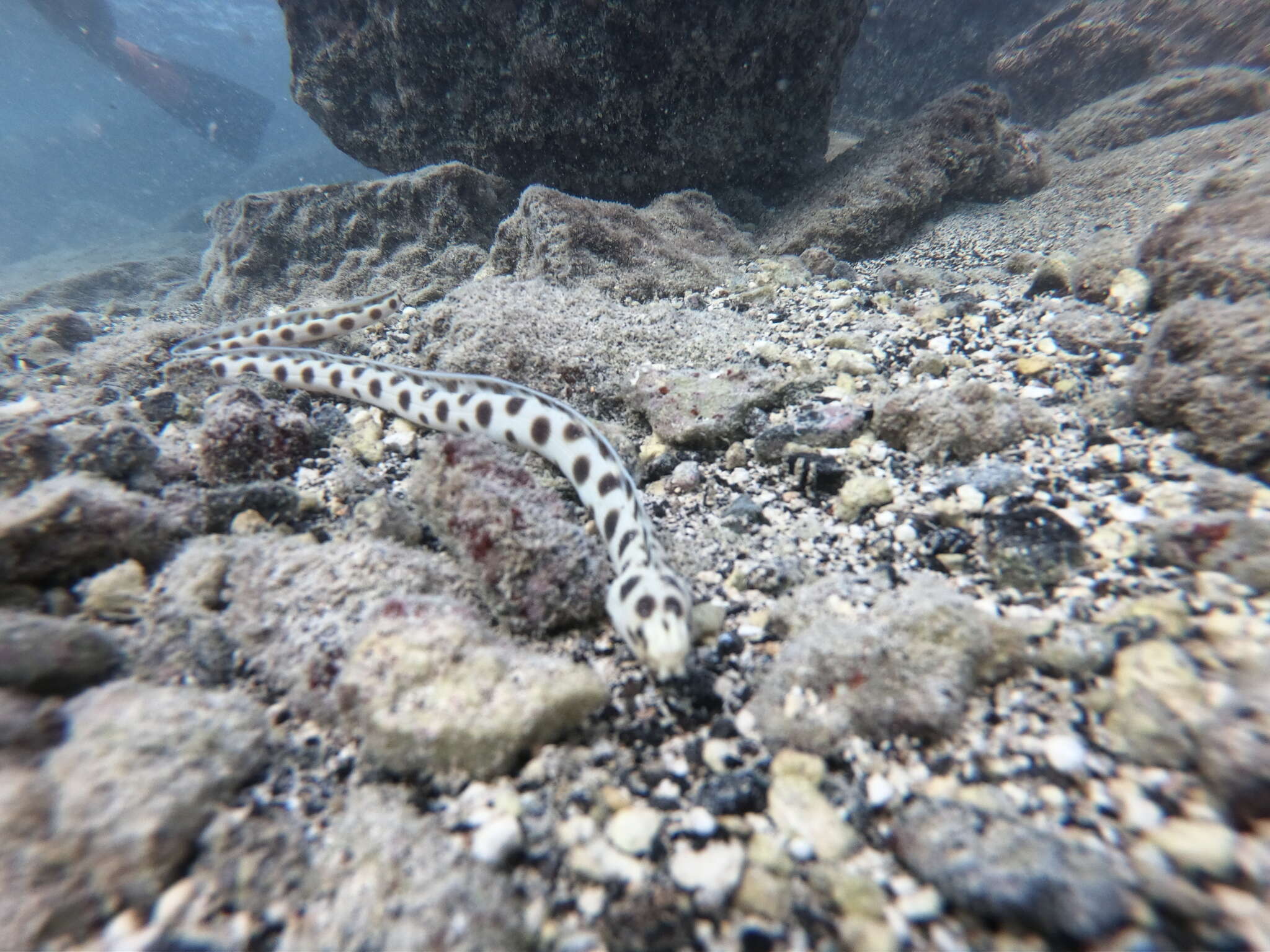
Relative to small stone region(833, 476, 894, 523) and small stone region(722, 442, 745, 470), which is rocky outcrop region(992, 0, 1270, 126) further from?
small stone region(722, 442, 745, 470)

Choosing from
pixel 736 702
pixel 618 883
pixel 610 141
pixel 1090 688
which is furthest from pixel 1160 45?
pixel 618 883

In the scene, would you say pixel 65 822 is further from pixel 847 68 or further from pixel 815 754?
pixel 847 68

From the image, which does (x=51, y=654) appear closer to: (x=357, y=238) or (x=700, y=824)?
(x=700, y=824)

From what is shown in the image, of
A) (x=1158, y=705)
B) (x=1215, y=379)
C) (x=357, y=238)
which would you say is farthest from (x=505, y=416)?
(x=357, y=238)

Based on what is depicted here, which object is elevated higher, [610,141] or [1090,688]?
[610,141]

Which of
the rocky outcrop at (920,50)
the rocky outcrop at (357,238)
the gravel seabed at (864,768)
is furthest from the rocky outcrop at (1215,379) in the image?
the rocky outcrop at (920,50)

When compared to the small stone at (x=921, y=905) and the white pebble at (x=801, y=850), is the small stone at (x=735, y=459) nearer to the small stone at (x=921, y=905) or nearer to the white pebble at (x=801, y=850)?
the white pebble at (x=801, y=850)
